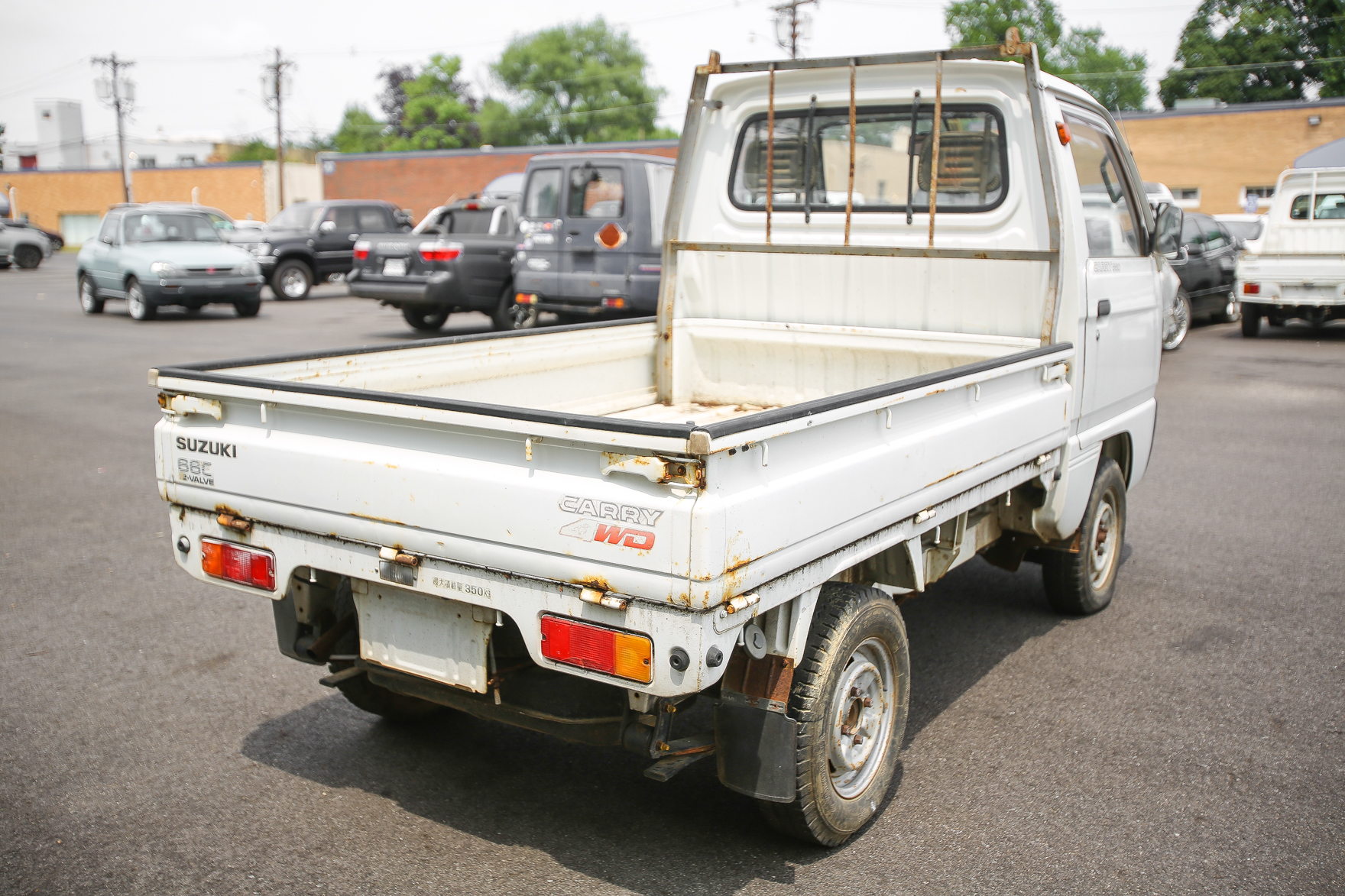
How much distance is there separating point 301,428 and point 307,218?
2089 cm

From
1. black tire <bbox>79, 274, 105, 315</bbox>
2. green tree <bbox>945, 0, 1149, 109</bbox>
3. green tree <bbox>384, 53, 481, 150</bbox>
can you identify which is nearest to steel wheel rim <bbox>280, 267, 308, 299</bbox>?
black tire <bbox>79, 274, 105, 315</bbox>

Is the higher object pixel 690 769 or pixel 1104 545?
pixel 1104 545

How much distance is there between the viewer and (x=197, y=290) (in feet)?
58.1

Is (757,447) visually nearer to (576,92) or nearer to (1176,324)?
(1176,324)

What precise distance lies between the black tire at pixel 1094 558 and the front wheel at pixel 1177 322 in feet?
34.6

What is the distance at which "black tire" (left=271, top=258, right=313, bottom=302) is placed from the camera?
22172mm

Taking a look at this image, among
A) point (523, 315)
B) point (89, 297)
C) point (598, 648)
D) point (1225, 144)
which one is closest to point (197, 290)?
point (89, 297)

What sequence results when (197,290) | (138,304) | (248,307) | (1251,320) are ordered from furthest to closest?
(248,307) < (138,304) < (197,290) < (1251,320)

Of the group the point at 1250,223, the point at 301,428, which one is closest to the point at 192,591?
the point at 301,428

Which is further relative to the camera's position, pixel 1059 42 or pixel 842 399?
pixel 1059 42

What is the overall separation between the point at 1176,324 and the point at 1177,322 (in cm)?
4

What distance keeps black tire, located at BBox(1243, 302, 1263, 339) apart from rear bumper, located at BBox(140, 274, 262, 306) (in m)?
15.2

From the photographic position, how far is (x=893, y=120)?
4898 mm

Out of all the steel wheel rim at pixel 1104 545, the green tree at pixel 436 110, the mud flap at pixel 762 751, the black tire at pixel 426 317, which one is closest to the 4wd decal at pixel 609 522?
the mud flap at pixel 762 751
